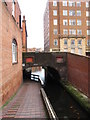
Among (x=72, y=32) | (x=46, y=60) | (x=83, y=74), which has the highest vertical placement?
(x=72, y=32)

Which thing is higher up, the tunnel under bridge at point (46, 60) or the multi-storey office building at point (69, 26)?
the multi-storey office building at point (69, 26)

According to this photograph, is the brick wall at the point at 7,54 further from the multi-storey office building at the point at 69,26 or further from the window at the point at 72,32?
the window at the point at 72,32

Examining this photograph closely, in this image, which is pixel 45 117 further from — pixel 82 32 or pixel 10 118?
pixel 82 32

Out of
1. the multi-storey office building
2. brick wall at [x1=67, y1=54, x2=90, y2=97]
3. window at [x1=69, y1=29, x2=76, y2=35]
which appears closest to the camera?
brick wall at [x1=67, y1=54, x2=90, y2=97]

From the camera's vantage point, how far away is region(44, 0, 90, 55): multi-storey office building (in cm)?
3828

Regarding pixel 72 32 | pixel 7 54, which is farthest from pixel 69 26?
pixel 7 54

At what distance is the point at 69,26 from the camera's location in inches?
1538

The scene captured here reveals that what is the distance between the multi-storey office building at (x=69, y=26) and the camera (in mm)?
38281

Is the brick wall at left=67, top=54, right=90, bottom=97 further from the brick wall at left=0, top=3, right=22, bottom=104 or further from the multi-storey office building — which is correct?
the multi-storey office building

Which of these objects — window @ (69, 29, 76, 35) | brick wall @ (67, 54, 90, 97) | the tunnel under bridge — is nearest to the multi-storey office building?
window @ (69, 29, 76, 35)

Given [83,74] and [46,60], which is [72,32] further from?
[83,74]

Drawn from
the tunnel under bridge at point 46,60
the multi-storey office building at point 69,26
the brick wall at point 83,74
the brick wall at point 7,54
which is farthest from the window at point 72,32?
the brick wall at point 7,54

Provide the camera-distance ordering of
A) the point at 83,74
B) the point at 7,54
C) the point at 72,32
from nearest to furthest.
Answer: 1. the point at 7,54
2. the point at 83,74
3. the point at 72,32

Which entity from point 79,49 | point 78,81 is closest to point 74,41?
point 79,49
